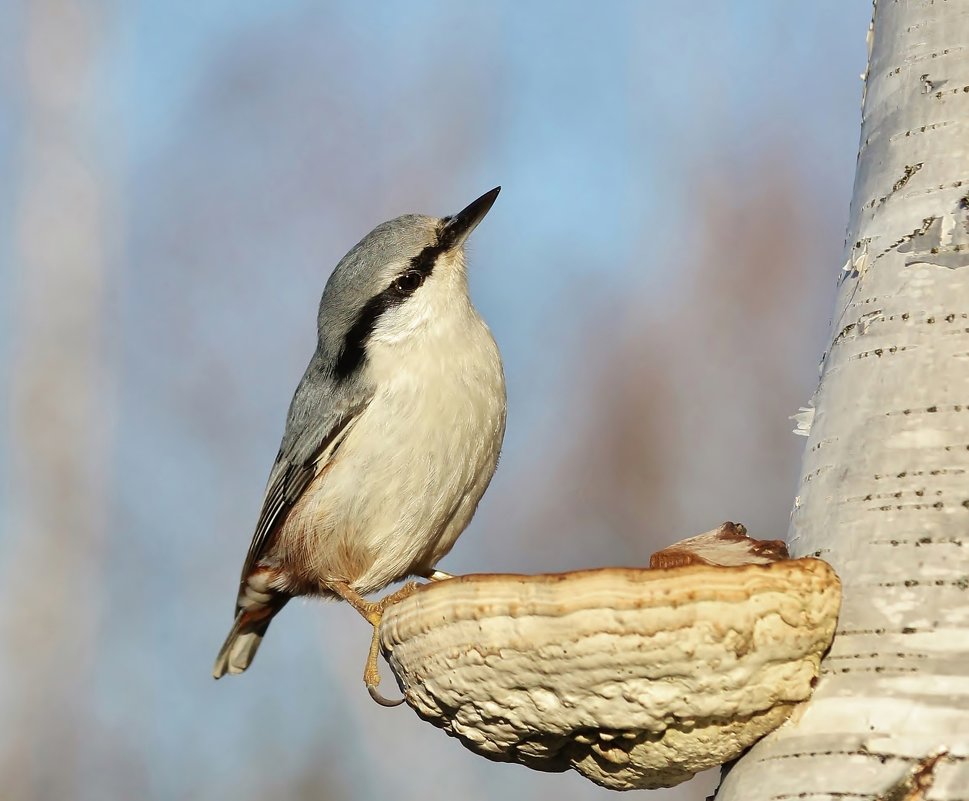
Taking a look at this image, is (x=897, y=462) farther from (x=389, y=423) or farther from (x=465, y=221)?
(x=465, y=221)

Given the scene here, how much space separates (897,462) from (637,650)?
0.50 m

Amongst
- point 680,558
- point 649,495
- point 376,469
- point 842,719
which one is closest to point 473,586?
point 680,558

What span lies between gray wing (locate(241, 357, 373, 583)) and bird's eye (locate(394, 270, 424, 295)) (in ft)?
1.08

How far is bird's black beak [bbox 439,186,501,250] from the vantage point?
3.83 meters

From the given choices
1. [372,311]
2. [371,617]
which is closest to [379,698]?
[371,617]

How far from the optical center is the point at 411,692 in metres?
2.10

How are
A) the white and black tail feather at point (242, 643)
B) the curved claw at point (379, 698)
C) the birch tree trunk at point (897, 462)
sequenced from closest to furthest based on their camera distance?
the birch tree trunk at point (897, 462) < the curved claw at point (379, 698) < the white and black tail feather at point (242, 643)

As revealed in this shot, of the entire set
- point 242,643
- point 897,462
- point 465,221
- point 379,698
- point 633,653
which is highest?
point 465,221

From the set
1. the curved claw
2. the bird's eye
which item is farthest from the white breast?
the curved claw

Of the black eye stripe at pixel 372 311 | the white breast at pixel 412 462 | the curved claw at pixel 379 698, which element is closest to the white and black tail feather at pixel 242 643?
the white breast at pixel 412 462

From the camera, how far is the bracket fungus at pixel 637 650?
1.73 meters

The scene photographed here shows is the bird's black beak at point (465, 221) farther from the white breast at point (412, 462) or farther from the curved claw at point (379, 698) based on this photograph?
the curved claw at point (379, 698)

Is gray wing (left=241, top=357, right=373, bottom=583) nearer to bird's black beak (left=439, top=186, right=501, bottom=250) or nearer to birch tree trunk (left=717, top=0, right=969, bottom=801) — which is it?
bird's black beak (left=439, top=186, right=501, bottom=250)

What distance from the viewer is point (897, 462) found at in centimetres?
187
